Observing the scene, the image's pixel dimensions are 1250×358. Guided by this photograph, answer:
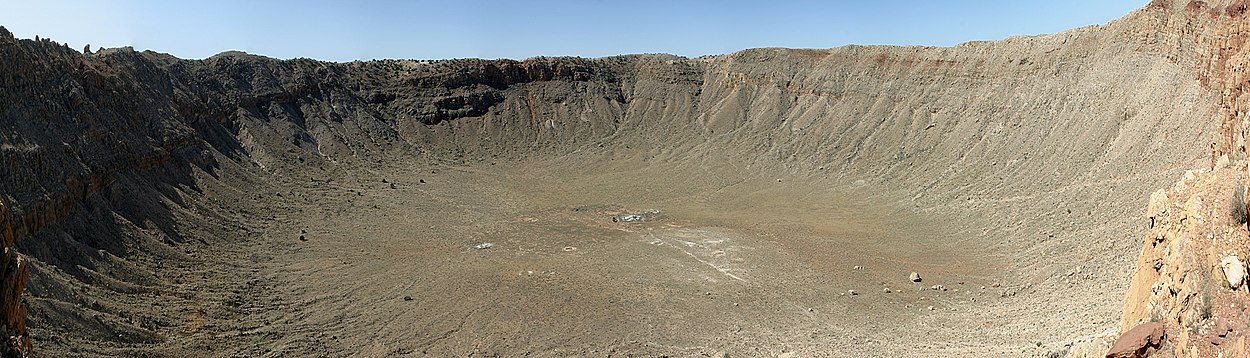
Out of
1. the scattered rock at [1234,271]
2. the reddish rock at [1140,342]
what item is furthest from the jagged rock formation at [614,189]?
the scattered rock at [1234,271]

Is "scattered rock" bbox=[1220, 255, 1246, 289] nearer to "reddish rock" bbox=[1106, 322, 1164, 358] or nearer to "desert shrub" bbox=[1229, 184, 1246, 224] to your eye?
"desert shrub" bbox=[1229, 184, 1246, 224]

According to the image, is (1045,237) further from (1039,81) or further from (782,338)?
(1039,81)

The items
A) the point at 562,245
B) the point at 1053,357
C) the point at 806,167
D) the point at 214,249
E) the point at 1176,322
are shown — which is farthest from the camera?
the point at 806,167

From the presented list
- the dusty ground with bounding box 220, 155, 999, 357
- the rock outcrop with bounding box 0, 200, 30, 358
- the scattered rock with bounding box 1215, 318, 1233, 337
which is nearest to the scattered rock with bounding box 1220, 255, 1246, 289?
the scattered rock with bounding box 1215, 318, 1233, 337

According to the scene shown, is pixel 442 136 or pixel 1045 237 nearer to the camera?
pixel 1045 237

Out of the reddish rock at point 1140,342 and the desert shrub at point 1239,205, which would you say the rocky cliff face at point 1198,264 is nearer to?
the desert shrub at point 1239,205

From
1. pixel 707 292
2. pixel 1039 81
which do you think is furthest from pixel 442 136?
pixel 1039 81

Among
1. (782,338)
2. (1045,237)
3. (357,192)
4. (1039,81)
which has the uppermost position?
(1039,81)

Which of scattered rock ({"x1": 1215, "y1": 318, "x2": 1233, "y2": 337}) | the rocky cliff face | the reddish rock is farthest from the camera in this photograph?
the reddish rock
